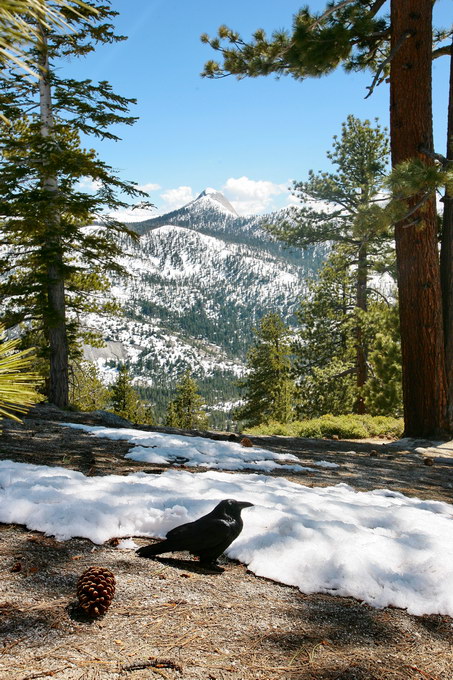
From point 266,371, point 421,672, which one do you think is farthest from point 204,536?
point 266,371

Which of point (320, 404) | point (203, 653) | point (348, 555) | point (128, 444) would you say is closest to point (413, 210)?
point (128, 444)

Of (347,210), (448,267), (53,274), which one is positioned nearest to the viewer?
(448,267)

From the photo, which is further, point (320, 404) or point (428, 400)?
point (320, 404)

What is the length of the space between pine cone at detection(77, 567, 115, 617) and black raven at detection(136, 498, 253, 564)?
38 cm

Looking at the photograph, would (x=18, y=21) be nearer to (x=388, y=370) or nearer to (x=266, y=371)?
(x=388, y=370)

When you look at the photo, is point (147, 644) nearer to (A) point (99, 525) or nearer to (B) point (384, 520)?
(A) point (99, 525)

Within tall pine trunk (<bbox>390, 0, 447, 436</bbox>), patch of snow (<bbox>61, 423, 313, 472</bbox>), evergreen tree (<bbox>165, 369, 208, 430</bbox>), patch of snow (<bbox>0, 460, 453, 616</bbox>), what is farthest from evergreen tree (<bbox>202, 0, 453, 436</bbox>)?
evergreen tree (<bbox>165, 369, 208, 430</bbox>)

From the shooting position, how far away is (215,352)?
191 m

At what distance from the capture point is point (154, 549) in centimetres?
200

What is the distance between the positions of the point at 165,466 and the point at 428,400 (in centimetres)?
428

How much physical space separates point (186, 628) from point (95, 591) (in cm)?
33

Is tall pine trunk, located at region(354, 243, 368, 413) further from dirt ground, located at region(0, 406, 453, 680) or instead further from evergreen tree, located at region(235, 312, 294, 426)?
dirt ground, located at region(0, 406, 453, 680)

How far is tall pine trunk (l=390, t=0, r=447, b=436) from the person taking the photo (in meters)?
6.29

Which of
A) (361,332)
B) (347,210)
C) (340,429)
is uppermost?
(347,210)
